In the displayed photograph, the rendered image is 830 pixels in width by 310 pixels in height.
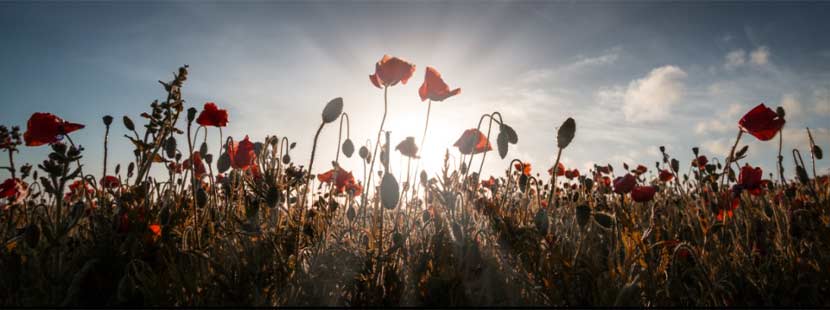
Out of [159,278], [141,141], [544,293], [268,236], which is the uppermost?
[141,141]

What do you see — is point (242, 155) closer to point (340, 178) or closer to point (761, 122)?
point (340, 178)

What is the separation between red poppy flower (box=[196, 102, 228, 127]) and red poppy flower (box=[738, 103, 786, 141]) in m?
3.60

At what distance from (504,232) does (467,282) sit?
58 cm

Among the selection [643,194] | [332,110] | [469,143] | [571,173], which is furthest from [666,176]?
[332,110]

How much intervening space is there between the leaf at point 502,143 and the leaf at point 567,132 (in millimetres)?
399

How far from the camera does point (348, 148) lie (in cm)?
296

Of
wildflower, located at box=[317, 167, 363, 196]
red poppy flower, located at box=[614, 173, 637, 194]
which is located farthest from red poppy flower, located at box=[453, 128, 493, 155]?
wildflower, located at box=[317, 167, 363, 196]

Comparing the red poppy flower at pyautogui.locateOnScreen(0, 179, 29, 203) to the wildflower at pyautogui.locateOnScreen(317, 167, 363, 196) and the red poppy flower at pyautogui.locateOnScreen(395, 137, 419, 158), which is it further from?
the red poppy flower at pyautogui.locateOnScreen(395, 137, 419, 158)

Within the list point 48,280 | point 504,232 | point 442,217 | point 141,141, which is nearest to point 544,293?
point 504,232

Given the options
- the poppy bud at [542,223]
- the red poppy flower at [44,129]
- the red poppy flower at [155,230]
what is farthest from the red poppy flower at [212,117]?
the poppy bud at [542,223]

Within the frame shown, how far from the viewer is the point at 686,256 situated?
91.9 inches

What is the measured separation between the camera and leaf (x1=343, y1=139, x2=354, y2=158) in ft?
9.59

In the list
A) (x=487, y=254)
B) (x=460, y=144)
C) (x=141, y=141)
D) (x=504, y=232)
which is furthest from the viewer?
(x=460, y=144)

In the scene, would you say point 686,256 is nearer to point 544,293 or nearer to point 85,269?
point 544,293
